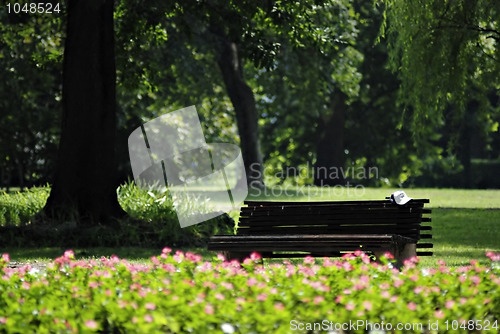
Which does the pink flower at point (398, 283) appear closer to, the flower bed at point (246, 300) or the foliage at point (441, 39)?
the flower bed at point (246, 300)

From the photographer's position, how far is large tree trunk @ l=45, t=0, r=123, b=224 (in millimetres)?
15570

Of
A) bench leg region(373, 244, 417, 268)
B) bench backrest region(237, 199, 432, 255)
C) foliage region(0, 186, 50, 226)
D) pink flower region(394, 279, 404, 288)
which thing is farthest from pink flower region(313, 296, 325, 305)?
foliage region(0, 186, 50, 226)

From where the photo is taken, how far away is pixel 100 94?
15875 millimetres

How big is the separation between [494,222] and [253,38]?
5833mm

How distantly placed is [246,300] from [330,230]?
4361 millimetres

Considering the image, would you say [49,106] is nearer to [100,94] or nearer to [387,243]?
[100,94]

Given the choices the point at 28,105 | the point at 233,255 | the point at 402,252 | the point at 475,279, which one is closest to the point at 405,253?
the point at 402,252

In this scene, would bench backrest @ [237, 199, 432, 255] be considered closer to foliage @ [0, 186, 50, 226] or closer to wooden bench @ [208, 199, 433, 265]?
wooden bench @ [208, 199, 433, 265]

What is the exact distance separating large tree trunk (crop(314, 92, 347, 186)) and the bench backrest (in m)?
27.8

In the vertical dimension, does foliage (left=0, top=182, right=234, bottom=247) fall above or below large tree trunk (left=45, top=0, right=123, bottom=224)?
→ below

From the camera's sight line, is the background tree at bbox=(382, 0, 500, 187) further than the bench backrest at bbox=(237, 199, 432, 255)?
Yes

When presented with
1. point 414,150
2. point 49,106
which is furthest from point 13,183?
point 414,150

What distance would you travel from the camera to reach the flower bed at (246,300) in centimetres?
546

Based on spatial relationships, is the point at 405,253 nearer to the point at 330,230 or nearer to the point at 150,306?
the point at 330,230
